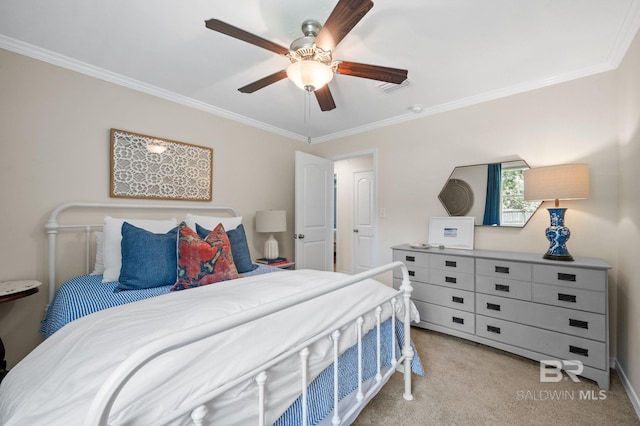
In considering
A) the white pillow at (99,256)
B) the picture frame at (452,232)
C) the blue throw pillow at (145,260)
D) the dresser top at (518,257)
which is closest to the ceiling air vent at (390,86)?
the picture frame at (452,232)

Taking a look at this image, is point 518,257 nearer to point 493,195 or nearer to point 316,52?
point 493,195

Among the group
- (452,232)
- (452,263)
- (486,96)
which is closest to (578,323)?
(452,263)

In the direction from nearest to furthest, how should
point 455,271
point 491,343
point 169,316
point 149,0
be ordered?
point 169,316 → point 149,0 → point 491,343 → point 455,271

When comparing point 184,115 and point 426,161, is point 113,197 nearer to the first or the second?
point 184,115

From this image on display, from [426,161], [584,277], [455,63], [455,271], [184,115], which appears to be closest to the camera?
[584,277]

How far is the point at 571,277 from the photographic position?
1950 mm

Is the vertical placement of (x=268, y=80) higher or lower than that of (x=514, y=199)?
higher

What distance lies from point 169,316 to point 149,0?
1.72 meters

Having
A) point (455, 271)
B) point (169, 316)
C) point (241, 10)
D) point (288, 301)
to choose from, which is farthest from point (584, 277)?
point (241, 10)

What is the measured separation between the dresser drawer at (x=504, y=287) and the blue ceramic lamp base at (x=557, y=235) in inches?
12.1

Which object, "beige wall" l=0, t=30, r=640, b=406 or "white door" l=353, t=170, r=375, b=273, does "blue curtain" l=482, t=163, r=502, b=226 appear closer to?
"beige wall" l=0, t=30, r=640, b=406

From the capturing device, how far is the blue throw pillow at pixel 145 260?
1.70 meters

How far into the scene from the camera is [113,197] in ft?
7.60

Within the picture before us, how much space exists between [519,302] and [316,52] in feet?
8.00
